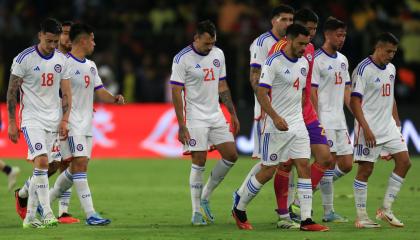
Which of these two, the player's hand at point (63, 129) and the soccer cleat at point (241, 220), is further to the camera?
the player's hand at point (63, 129)

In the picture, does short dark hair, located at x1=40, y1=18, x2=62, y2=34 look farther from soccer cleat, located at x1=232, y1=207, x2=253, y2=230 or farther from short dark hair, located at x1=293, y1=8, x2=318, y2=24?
soccer cleat, located at x1=232, y1=207, x2=253, y2=230

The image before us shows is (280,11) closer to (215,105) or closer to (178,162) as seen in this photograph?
(215,105)

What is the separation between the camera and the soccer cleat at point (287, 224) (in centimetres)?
1263

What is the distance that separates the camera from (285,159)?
488 inches

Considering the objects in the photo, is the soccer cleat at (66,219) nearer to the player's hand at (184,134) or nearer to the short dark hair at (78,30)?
the player's hand at (184,134)

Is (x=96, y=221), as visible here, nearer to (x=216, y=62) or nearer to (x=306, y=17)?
(x=216, y=62)

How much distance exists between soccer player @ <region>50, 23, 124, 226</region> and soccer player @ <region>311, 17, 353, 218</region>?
2562 mm

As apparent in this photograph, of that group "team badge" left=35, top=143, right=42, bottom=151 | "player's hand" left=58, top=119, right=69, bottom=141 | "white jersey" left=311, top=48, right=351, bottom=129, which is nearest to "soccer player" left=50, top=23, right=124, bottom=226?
"player's hand" left=58, top=119, right=69, bottom=141

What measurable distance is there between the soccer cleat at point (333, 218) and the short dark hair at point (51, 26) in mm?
3992

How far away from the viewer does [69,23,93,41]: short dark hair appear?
13398 mm

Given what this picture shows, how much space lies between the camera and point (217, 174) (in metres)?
13.9

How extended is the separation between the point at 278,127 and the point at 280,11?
218 cm

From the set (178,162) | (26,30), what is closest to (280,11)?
(178,162)

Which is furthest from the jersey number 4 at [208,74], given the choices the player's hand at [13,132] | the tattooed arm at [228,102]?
the player's hand at [13,132]
